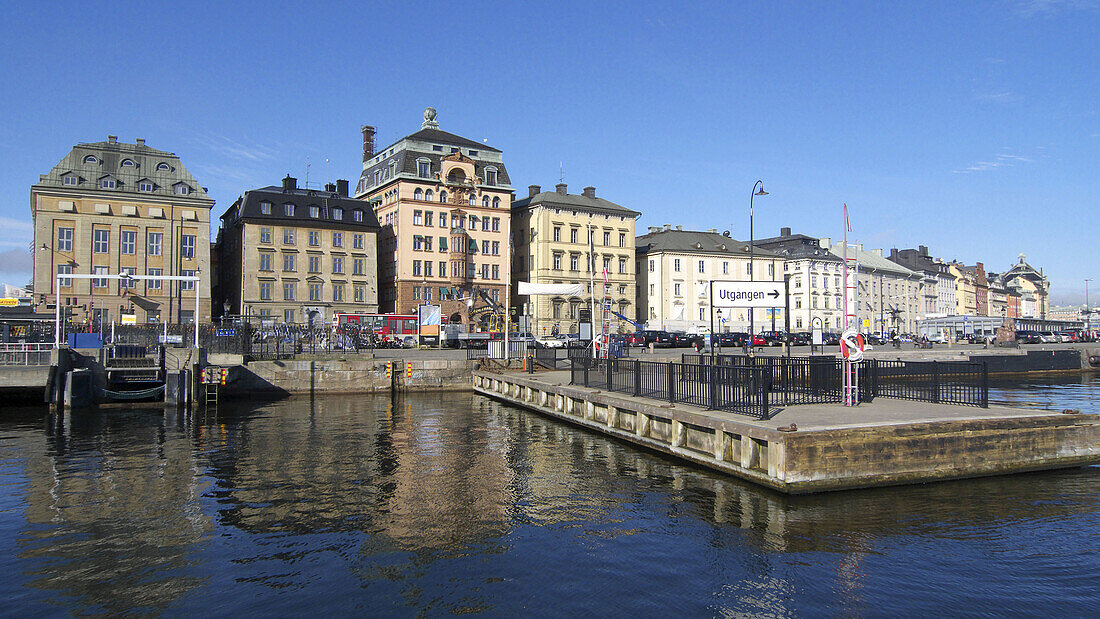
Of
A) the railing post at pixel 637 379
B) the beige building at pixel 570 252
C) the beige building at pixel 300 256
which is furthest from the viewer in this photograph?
the beige building at pixel 570 252

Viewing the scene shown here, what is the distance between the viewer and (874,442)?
1647 cm

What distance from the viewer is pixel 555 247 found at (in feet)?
278

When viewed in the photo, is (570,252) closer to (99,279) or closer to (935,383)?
(99,279)

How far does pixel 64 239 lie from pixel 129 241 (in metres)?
4.91

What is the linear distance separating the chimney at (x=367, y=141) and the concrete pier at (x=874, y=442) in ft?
255

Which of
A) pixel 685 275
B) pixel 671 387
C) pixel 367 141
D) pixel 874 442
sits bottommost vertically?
pixel 874 442

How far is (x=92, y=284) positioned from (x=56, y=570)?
2332 inches

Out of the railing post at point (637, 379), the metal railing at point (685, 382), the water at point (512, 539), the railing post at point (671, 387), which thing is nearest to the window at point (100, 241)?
the water at point (512, 539)

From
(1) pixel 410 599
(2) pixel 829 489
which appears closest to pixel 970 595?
(2) pixel 829 489

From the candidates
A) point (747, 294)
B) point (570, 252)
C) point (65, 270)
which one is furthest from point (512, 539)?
point (570, 252)

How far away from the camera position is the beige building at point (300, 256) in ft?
232

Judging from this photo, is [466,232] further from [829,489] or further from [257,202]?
[829,489]

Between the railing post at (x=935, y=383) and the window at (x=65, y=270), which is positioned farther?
the window at (x=65, y=270)

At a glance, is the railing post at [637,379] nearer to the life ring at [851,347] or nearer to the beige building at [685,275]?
the life ring at [851,347]
